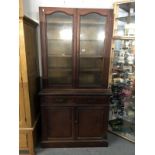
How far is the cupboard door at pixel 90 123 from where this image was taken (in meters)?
2.48

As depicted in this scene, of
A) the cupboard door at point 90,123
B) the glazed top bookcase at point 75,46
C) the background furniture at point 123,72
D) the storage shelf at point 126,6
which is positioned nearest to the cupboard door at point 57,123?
the cupboard door at point 90,123

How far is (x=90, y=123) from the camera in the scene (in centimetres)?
253

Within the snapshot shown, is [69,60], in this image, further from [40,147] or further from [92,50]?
[40,147]

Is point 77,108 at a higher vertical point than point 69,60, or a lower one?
lower

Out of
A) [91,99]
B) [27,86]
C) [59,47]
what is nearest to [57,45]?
[59,47]

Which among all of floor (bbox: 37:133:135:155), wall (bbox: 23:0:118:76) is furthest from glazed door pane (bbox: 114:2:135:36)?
floor (bbox: 37:133:135:155)

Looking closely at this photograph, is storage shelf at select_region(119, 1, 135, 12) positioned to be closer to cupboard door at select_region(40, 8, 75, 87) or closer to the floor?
cupboard door at select_region(40, 8, 75, 87)

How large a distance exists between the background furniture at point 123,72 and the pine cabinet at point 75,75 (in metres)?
0.35

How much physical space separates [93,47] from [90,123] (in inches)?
43.1

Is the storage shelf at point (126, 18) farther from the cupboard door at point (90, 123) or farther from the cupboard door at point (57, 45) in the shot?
the cupboard door at point (90, 123)

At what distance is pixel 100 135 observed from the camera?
256 centimetres
